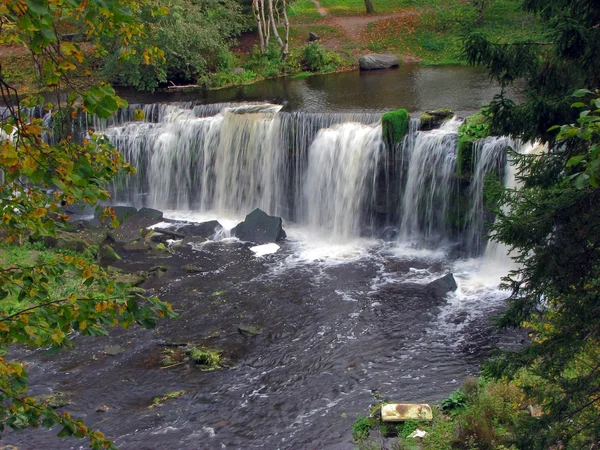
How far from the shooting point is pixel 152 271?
17.2m

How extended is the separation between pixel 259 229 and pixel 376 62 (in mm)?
14356

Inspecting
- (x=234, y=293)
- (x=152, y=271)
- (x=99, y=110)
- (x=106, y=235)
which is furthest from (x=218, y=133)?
(x=99, y=110)

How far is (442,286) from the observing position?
15117 mm

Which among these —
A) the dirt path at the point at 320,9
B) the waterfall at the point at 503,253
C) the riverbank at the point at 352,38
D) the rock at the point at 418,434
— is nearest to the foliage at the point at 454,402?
the rock at the point at 418,434

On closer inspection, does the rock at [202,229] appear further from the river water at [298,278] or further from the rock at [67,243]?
the rock at [67,243]

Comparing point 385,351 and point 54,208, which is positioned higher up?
point 54,208

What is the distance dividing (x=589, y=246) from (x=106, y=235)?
1499 cm

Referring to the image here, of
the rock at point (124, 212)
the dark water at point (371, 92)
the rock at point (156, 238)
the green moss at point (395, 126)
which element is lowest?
the rock at point (156, 238)

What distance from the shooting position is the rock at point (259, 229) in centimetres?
1917

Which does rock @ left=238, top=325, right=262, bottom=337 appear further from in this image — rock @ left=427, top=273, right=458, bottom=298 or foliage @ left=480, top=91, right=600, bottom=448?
foliage @ left=480, top=91, right=600, bottom=448

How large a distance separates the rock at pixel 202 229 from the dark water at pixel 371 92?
17.3ft

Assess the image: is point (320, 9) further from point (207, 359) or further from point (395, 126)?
point (207, 359)

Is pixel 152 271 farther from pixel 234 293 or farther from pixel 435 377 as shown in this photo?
pixel 435 377

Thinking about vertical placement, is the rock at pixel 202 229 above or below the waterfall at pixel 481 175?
below
